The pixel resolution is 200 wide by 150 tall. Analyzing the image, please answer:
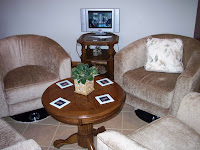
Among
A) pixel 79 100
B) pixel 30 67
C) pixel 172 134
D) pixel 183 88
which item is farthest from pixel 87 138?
pixel 30 67

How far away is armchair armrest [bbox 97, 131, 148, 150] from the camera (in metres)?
1.15

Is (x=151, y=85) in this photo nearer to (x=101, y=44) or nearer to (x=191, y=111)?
(x=191, y=111)

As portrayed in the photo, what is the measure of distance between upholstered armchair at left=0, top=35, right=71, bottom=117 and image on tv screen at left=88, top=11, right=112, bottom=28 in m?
0.89

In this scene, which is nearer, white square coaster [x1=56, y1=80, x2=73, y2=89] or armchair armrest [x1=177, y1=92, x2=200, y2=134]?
armchair armrest [x1=177, y1=92, x2=200, y2=134]

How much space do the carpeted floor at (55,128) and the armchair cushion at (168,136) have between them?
728 mm

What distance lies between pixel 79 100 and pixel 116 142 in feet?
2.81

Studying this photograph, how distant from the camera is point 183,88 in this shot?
213 cm

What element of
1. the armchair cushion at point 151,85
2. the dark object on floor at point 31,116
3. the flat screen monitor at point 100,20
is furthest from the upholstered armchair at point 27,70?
the flat screen monitor at point 100,20

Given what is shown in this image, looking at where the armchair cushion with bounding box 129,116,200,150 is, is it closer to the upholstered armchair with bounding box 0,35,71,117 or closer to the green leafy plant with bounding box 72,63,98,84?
the green leafy plant with bounding box 72,63,98,84

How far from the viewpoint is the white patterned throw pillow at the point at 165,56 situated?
2.61m

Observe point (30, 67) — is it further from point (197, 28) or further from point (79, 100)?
point (197, 28)

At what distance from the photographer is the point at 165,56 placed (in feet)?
8.61

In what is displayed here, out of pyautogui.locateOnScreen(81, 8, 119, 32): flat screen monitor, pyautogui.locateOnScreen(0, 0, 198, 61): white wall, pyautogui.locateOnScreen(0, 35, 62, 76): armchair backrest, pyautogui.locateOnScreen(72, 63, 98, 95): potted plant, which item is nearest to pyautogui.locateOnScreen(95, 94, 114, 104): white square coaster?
pyautogui.locateOnScreen(72, 63, 98, 95): potted plant

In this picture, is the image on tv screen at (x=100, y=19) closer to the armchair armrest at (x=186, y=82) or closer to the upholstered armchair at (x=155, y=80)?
the upholstered armchair at (x=155, y=80)
